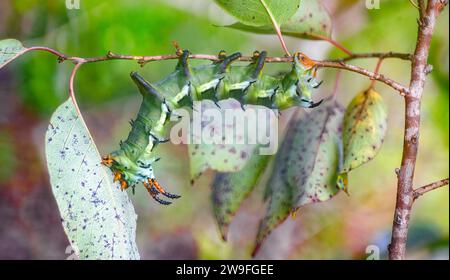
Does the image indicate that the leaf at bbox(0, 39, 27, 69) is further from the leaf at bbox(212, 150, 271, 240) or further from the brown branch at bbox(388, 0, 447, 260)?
the brown branch at bbox(388, 0, 447, 260)

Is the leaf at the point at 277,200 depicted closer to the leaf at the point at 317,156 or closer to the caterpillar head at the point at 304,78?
the leaf at the point at 317,156

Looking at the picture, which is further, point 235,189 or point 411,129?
point 235,189

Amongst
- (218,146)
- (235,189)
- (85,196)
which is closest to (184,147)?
(235,189)

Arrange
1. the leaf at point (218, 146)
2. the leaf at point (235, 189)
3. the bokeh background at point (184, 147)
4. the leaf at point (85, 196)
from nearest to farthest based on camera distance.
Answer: the leaf at point (85, 196) < the leaf at point (218, 146) < the leaf at point (235, 189) < the bokeh background at point (184, 147)

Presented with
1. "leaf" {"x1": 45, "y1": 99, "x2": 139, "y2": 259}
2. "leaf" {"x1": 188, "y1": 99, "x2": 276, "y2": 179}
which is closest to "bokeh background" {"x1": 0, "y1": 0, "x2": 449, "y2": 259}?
"leaf" {"x1": 188, "y1": 99, "x2": 276, "y2": 179}

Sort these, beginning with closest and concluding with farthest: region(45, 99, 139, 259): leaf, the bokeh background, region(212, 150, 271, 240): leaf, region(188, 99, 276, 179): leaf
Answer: region(45, 99, 139, 259): leaf < region(188, 99, 276, 179): leaf < region(212, 150, 271, 240): leaf < the bokeh background

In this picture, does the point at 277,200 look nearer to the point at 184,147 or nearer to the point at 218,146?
the point at 218,146

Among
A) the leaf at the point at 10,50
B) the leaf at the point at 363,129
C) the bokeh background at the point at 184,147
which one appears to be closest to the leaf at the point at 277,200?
the leaf at the point at 363,129
